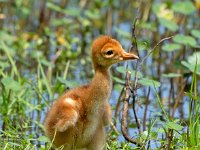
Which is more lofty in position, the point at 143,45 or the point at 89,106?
the point at 143,45

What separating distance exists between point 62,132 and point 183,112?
2134 millimetres

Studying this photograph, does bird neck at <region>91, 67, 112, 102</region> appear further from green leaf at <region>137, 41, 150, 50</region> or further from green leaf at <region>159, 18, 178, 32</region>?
green leaf at <region>159, 18, 178, 32</region>

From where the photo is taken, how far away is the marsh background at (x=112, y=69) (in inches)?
211

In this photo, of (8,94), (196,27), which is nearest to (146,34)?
(196,27)

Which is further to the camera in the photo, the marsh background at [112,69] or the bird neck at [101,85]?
the marsh background at [112,69]

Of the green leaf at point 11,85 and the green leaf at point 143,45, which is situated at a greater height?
the green leaf at point 143,45

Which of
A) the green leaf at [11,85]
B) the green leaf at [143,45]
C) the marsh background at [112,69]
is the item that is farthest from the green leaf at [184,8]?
the green leaf at [143,45]

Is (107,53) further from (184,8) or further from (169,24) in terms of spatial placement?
(184,8)

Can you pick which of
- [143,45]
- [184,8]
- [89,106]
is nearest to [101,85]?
[89,106]

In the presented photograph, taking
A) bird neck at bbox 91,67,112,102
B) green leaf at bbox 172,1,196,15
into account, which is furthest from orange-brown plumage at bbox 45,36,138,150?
green leaf at bbox 172,1,196,15

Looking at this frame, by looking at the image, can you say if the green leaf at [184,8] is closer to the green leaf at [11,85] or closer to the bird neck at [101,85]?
the green leaf at [11,85]

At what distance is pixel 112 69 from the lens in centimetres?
784

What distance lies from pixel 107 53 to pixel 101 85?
0.19 metres

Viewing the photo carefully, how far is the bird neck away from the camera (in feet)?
15.9
